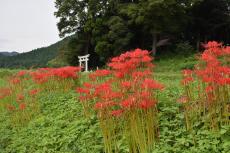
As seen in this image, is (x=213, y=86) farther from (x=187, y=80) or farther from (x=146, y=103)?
(x=146, y=103)

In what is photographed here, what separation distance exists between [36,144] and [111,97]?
2.30 metres

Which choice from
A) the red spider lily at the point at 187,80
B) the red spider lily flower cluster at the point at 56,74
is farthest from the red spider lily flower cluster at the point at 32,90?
the red spider lily at the point at 187,80

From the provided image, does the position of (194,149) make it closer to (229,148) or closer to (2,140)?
(229,148)

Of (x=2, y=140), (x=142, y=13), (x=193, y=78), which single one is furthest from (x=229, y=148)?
(x=142, y=13)

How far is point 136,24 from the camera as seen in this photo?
1185 inches

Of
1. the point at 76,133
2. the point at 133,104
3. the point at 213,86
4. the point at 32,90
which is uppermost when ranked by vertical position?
the point at 213,86

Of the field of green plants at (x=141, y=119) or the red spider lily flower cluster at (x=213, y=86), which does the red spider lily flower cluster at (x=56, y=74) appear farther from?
the red spider lily flower cluster at (x=213, y=86)

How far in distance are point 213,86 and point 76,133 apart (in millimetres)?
2730

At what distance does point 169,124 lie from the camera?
20.7 ft

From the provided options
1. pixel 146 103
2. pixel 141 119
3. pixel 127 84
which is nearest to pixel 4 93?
pixel 127 84

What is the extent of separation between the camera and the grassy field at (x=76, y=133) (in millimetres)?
5586

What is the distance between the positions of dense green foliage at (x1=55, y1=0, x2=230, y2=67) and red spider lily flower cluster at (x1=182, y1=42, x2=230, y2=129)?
20968 millimetres

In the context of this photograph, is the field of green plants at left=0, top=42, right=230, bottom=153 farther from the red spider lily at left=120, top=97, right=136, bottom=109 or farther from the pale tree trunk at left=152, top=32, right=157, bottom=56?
the pale tree trunk at left=152, top=32, right=157, bottom=56

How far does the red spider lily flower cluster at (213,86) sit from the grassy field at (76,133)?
25 centimetres
